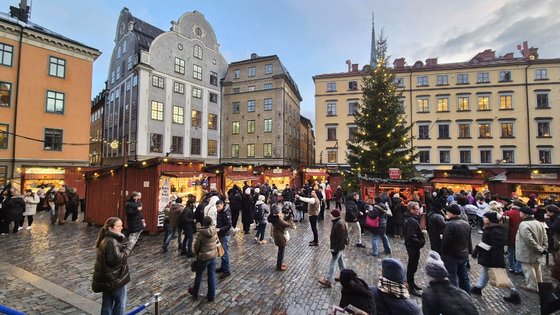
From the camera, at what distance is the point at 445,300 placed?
302 centimetres

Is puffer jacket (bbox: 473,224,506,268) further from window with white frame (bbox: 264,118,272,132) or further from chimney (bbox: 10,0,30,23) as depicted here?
chimney (bbox: 10,0,30,23)

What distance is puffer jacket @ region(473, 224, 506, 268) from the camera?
229 inches

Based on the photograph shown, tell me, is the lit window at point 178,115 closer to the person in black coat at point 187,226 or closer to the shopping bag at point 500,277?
the person in black coat at point 187,226

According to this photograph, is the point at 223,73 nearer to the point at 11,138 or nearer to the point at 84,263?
the point at 11,138

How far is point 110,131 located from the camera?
116ft

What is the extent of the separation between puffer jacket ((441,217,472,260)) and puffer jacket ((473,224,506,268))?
71cm

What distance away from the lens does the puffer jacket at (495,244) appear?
19.1ft

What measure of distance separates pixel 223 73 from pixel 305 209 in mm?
28488

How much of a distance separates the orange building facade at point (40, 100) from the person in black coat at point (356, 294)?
26080 mm

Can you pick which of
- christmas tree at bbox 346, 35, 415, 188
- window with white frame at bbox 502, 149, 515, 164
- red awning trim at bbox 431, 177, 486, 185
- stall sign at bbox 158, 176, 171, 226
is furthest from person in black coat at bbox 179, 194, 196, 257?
window with white frame at bbox 502, 149, 515, 164

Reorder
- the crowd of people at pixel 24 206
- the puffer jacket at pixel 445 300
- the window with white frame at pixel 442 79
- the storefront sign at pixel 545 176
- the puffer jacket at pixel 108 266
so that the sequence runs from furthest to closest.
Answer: the window with white frame at pixel 442 79 → the storefront sign at pixel 545 176 → the crowd of people at pixel 24 206 → the puffer jacket at pixel 108 266 → the puffer jacket at pixel 445 300

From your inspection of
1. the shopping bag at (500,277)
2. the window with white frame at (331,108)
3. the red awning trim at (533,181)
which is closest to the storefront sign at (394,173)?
the shopping bag at (500,277)

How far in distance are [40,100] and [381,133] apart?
89.7 ft

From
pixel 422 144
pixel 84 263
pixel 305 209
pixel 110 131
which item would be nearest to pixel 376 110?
pixel 305 209
